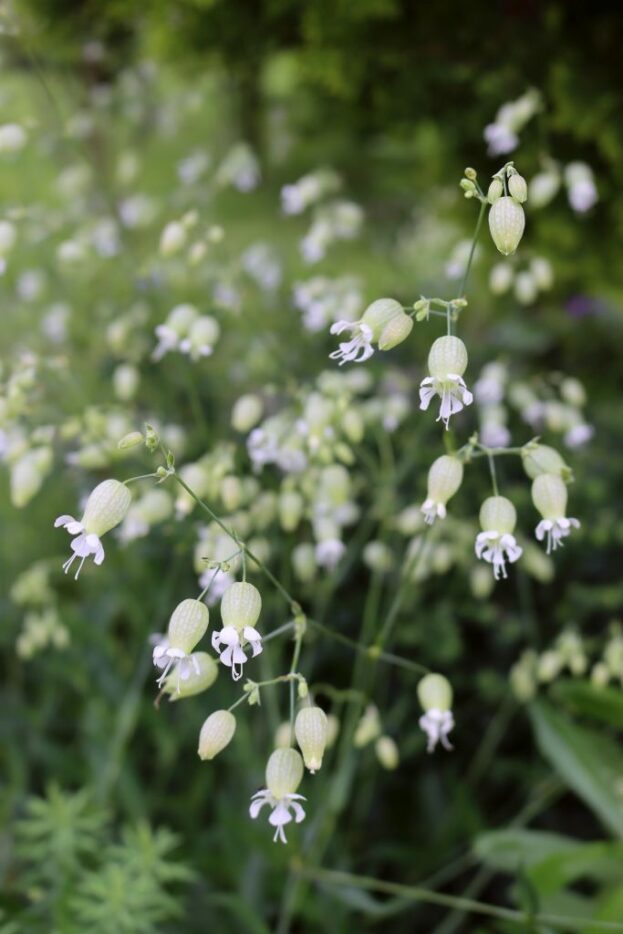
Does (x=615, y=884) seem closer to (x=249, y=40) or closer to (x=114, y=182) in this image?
(x=249, y=40)

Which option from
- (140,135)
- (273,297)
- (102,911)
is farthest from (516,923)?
(140,135)

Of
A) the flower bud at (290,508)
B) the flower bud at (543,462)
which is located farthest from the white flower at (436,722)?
the flower bud at (290,508)

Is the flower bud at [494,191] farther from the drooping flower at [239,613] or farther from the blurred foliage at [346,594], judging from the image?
the blurred foliage at [346,594]

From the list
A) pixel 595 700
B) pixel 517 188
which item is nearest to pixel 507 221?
pixel 517 188

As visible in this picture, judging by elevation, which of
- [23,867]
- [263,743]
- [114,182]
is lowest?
[23,867]

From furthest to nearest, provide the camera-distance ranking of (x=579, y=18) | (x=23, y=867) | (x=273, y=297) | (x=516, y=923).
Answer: (x=273, y=297)
(x=579, y=18)
(x=23, y=867)
(x=516, y=923)

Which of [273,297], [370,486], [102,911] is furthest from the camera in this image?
[273,297]

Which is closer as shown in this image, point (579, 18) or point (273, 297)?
point (579, 18)
